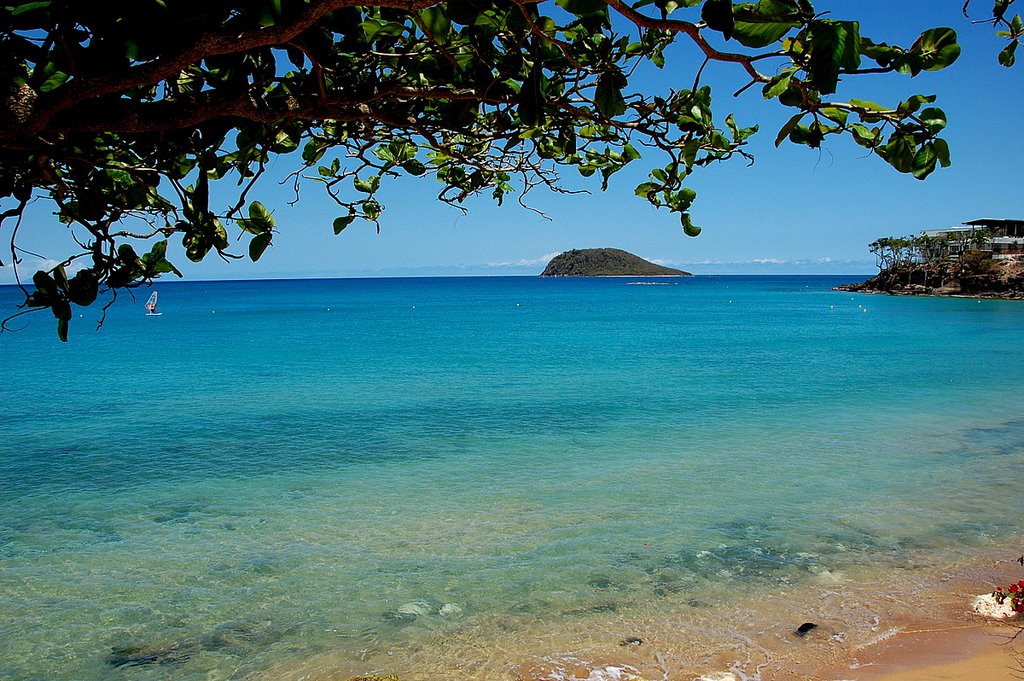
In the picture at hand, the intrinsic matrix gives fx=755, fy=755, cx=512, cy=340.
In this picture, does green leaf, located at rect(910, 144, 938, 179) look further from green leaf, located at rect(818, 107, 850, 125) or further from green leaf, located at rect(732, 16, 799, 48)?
green leaf, located at rect(732, 16, 799, 48)

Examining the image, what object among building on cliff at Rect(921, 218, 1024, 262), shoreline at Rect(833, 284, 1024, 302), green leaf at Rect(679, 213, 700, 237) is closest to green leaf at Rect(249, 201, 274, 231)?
green leaf at Rect(679, 213, 700, 237)

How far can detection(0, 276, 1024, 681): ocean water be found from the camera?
17.4ft

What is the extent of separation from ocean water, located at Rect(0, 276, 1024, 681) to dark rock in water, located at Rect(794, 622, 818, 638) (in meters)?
0.07

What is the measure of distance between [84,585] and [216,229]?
5.05 meters

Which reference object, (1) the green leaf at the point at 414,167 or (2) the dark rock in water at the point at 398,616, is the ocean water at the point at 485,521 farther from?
(1) the green leaf at the point at 414,167

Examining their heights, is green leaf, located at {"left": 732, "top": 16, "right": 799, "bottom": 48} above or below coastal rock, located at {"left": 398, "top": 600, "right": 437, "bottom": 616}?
above

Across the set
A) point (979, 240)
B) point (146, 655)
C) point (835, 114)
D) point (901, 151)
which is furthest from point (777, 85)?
point (979, 240)

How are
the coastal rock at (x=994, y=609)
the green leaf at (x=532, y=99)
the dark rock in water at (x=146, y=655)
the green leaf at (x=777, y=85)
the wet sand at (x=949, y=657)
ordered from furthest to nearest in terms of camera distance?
the coastal rock at (x=994, y=609), the dark rock in water at (x=146, y=655), the wet sand at (x=949, y=657), the green leaf at (x=532, y=99), the green leaf at (x=777, y=85)

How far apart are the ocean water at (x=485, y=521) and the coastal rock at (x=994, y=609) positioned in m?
0.40

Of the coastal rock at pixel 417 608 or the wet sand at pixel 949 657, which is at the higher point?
the wet sand at pixel 949 657

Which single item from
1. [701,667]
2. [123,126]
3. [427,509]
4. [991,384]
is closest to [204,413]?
[427,509]

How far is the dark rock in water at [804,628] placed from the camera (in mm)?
5305

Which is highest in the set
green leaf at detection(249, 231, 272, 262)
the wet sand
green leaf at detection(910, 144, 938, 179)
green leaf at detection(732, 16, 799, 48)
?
green leaf at detection(732, 16, 799, 48)

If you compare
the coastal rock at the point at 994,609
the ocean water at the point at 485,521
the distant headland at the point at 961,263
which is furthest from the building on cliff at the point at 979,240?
the coastal rock at the point at 994,609
